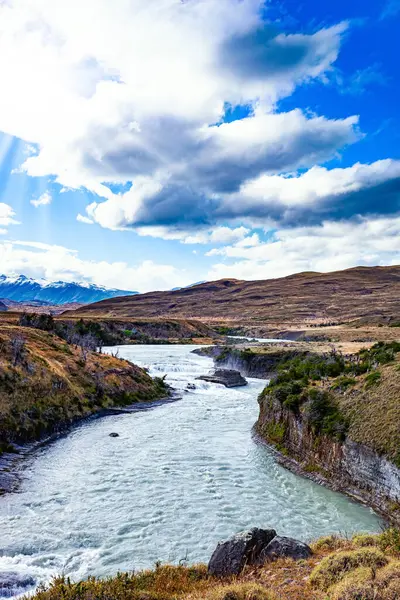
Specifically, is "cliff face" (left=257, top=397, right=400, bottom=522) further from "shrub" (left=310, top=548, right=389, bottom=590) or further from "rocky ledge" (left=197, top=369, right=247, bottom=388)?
"rocky ledge" (left=197, top=369, right=247, bottom=388)

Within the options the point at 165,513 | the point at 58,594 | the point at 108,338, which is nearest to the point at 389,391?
the point at 165,513

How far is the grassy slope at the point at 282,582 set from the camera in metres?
10.2

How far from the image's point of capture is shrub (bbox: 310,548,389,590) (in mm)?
11406

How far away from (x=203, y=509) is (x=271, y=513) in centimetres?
377

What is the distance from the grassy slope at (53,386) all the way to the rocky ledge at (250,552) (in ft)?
71.6

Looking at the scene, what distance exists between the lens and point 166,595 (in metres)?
11.5

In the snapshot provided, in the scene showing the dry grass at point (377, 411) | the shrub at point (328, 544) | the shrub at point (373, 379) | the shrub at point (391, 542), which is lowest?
the shrub at point (328, 544)

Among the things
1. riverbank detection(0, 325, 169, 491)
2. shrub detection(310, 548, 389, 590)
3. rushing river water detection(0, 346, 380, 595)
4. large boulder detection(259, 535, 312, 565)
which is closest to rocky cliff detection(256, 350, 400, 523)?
rushing river water detection(0, 346, 380, 595)

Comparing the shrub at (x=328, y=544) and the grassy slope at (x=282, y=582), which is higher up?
the grassy slope at (x=282, y=582)

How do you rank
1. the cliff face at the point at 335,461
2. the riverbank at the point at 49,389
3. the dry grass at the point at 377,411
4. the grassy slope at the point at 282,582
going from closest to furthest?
1. the grassy slope at the point at 282,582
2. the cliff face at the point at 335,461
3. the dry grass at the point at 377,411
4. the riverbank at the point at 49,389

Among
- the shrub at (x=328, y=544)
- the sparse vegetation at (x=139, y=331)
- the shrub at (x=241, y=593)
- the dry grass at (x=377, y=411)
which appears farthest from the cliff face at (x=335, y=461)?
the sparse vegetation at (x=139, y=331)

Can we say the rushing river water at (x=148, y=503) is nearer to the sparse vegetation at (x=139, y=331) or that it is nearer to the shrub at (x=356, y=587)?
the shrub at (x=356, y=587)

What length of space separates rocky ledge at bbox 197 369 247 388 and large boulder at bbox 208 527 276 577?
46.8 m

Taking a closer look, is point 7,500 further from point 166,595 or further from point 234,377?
point 234,377
